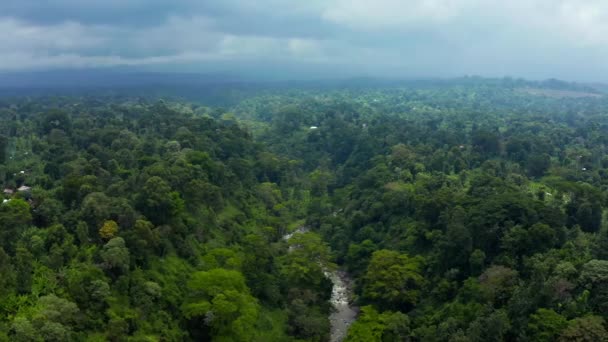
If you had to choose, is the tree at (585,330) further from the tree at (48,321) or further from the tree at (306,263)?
the tree at (48,321)

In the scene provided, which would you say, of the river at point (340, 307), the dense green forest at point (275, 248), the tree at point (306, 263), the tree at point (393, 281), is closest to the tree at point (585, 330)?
the dense green forest at point (275, 248)

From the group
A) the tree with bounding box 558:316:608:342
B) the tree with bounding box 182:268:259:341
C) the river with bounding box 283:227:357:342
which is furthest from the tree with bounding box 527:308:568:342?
the tree with bounding box 182:268:259:341

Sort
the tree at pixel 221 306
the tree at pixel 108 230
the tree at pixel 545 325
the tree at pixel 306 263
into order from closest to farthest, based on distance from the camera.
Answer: the tree at pixel 545 325 → the tree at pixel 221 306 → the tree at pixel 108 230 → the tree at pixel 306 263

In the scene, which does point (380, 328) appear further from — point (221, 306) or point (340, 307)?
point (221, 306)

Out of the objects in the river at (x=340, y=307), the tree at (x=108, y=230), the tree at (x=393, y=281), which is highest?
the tree at (x=108, y=230)

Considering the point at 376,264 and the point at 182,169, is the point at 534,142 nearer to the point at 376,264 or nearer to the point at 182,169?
the point at 376,264

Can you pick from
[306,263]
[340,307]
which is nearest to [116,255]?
[306,263]

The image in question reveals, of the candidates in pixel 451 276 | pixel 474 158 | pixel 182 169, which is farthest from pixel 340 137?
pixel 451 276
